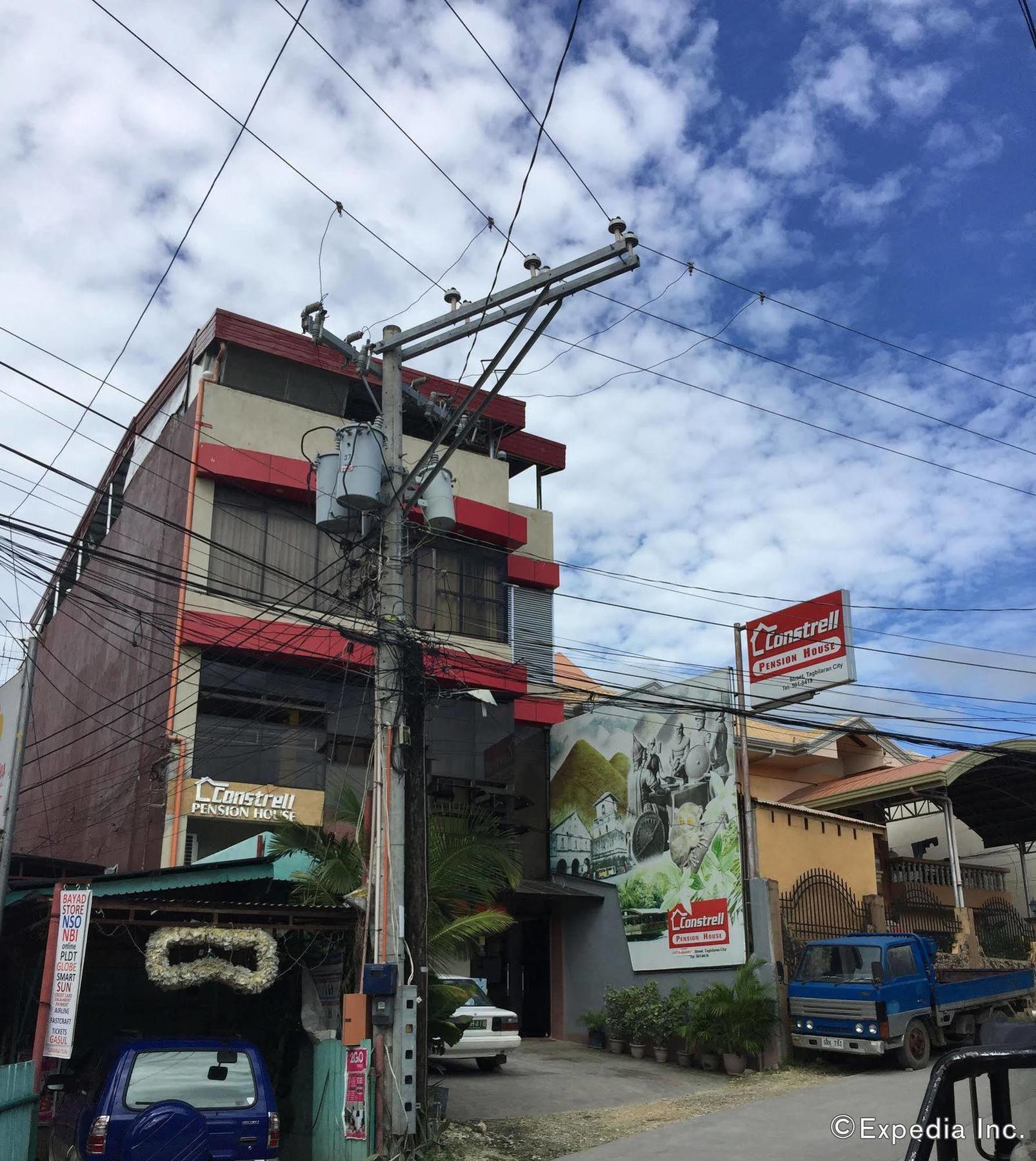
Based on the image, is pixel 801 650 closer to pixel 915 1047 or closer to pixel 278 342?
pixel 915 1047

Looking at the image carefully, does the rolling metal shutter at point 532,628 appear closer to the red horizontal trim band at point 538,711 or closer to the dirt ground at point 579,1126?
the red horizontal trim band at point 538,711

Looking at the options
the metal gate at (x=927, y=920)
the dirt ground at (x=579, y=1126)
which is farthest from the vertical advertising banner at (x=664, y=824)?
the metal gate at (x=927, y=920)

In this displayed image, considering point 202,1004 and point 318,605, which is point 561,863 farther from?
point 202,1004

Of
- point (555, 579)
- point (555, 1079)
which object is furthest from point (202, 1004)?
point (555, 579)

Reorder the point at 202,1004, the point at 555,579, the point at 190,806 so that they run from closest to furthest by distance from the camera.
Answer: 1. the point at 202,1004
2. the point at 190,806
3. the point at 555,579

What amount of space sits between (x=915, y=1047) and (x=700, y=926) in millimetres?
4486

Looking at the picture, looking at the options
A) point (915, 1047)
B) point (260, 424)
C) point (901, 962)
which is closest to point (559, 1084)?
point (915, 1047)

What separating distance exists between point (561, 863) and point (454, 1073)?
27.9 ft

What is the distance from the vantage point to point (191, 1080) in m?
10.7

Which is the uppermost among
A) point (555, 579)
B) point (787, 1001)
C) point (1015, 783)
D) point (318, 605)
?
point (555, 579)

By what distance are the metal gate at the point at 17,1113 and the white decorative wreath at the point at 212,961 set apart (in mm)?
1539

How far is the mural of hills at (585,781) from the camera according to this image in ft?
83.4

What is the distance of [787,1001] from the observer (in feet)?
64.0

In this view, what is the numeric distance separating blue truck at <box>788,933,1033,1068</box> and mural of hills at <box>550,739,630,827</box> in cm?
658
